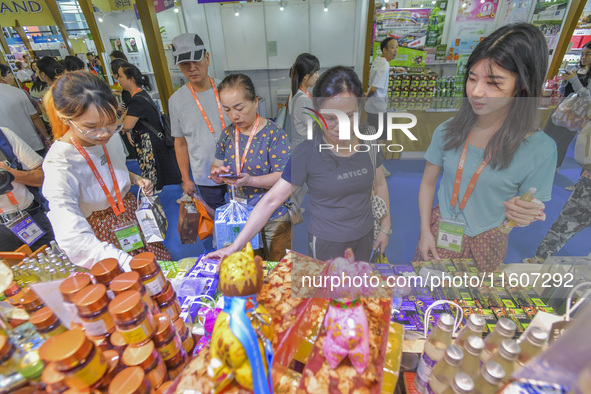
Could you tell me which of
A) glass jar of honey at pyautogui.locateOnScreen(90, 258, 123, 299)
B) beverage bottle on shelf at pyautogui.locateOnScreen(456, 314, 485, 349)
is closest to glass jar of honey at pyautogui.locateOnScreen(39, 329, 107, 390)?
glass jar of honey at pyautogui.locateOnScreen(90, 258, 123, 299)

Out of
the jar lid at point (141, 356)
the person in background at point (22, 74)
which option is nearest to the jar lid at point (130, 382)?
the jar lid at point (141, 356)

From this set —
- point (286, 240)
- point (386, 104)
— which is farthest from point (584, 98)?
point (286, 240)

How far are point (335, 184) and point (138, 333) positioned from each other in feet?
2.60

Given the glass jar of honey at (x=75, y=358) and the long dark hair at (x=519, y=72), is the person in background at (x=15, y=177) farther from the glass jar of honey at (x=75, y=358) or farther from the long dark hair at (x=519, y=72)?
the long dark hair at (x=519, y=72)

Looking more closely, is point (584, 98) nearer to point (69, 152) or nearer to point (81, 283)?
point (81, 283)

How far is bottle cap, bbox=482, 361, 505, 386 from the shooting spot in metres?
0.53

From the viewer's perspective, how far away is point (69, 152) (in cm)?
134

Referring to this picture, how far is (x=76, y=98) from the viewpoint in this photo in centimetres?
127

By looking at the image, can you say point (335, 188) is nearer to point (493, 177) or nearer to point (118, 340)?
point (493, 177)

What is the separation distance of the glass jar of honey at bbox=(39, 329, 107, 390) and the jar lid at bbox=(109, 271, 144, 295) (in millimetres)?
128

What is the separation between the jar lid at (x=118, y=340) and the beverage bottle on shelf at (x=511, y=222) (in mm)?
1233

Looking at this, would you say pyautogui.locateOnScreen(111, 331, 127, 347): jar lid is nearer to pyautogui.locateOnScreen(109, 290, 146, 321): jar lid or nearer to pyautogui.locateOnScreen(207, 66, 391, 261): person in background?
pyautogui.locateOnScreen(109, 290, 146, 321): jar lid

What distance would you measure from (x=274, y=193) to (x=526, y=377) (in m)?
1.00

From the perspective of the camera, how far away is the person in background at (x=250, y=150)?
1633 mm
